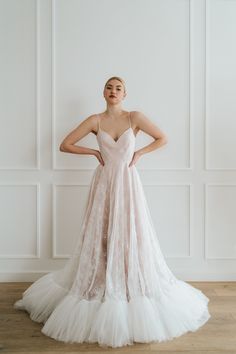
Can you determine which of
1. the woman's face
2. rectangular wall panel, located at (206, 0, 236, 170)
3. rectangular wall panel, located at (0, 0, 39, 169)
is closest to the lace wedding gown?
the woman's face

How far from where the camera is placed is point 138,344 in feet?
6.75

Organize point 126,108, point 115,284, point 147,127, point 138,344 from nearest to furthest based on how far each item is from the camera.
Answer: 1. point 138,344
2. point 115,284
3. point 147,127
4. point 126,108

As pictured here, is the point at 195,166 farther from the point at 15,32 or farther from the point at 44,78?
the point at 15,32

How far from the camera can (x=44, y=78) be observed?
3139mm

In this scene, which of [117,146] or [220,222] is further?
[220,222]

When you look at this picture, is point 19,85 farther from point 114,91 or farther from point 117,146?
point 117,146

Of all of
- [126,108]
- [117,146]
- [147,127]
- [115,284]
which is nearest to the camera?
[115,284]

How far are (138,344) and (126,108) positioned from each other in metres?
2.00

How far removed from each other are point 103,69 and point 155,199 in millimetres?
1326

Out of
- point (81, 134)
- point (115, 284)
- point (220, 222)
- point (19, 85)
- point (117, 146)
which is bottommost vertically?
point (115, 284)

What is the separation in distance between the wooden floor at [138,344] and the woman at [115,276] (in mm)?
44

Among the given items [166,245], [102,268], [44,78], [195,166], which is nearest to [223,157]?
[195,166]

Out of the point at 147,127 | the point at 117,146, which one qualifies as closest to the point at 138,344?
the point at 117,146

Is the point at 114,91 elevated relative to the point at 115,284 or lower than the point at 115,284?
elevated
